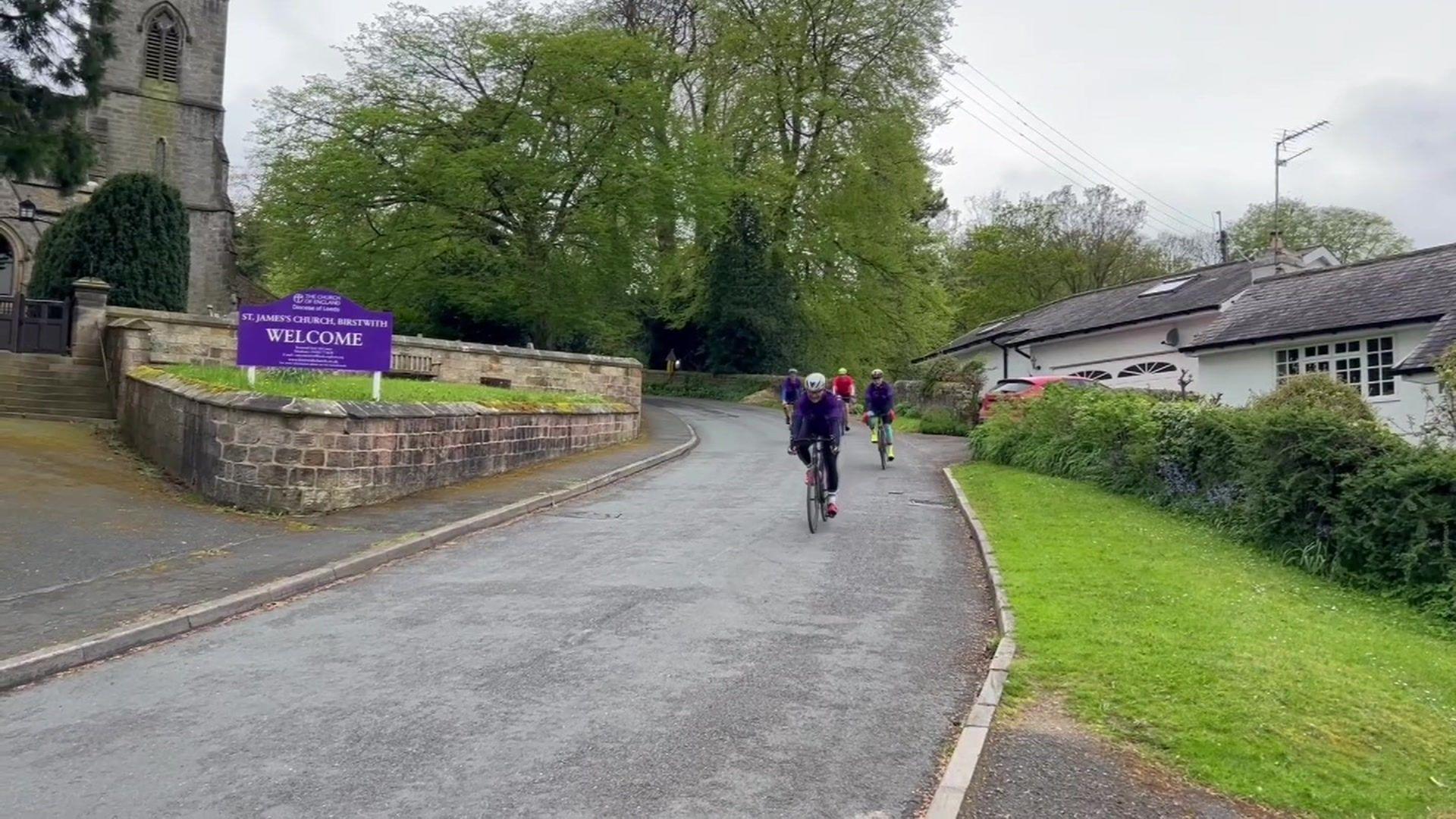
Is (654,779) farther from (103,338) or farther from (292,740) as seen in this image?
(103,338)

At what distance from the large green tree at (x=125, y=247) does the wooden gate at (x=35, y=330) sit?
245 cm

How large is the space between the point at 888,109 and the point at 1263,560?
28.7 meters

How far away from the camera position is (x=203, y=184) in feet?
132

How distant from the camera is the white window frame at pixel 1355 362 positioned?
69.6ft

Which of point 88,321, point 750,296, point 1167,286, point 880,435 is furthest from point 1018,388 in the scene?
point 88,321

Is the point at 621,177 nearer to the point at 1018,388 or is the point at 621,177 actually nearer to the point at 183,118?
the point at 1018,388

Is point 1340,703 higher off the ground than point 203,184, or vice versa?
point 203,184

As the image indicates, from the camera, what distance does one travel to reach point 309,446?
11.4 meters

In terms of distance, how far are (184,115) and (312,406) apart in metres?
34.9

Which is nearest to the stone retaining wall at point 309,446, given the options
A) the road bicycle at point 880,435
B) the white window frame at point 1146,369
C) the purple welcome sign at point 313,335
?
the purple welcome sign at point 313,335

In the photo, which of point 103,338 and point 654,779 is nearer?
point 654,779

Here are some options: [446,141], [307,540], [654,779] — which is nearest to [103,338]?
[446,141]

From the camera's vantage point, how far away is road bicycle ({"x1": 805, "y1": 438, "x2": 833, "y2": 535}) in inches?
444

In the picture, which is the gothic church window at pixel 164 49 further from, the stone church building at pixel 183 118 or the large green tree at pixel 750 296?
the large green tree at pixel 750 296
